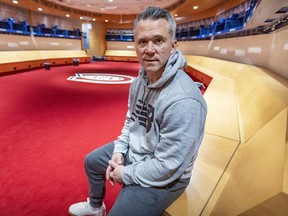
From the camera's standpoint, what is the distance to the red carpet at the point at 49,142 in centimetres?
160

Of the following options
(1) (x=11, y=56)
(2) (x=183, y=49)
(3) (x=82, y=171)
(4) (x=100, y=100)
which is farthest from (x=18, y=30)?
(3) (x=82, y=171)

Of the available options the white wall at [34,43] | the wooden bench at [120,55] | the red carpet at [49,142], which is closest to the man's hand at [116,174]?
the red carpet at [49,142]

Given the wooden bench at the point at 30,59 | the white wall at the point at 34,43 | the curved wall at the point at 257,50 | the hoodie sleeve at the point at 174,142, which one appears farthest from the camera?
the white wall at the point at 34,43

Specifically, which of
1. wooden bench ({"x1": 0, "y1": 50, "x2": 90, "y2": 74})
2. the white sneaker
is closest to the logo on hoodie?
the white sneaker

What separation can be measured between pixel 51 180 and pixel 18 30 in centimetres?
1120

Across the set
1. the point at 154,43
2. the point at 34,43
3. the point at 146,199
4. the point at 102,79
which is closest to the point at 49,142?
the point at 146,199

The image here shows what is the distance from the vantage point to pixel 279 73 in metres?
3.46

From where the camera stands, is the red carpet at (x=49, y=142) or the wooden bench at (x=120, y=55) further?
the wooden bench at (x=120, y=55)

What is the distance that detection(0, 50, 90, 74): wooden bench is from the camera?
7723 mm

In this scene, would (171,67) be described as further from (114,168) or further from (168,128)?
(114,168)

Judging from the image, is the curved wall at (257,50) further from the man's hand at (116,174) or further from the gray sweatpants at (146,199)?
the man's hand at (116,174)

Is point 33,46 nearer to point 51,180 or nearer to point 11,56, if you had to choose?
point 11,56

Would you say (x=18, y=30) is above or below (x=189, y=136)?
above

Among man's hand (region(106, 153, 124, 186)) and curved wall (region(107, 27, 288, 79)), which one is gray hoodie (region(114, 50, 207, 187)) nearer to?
man's hand (region(106, 153, 124, 186))
